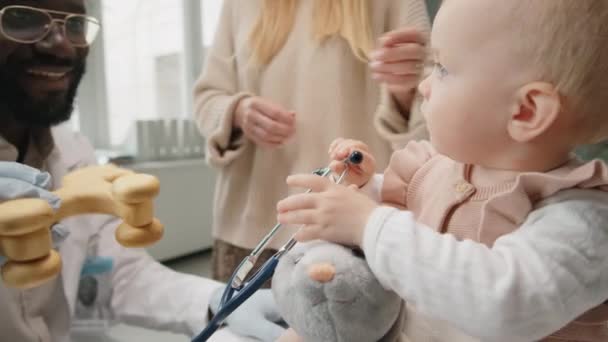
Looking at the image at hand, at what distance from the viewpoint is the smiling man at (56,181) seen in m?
0.58

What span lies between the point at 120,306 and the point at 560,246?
76cm

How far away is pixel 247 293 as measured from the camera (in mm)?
425

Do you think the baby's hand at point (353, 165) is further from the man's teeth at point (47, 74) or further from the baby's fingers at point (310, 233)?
the man's teeth at point (47, 74)

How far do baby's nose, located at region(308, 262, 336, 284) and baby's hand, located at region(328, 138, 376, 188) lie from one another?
12cm

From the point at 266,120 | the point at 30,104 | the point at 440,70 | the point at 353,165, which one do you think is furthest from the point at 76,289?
the point at 440,70

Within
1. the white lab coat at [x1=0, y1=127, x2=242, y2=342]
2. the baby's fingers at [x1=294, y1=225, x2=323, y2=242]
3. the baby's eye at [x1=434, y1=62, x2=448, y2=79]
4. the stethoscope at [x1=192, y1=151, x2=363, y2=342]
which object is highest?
the baby's eye at [x1=434, y1=62, x2=448, y2=79]

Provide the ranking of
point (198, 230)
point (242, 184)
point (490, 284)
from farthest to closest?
1. point (198, 230)
2. point (242, 184)
3. point (490, 284)

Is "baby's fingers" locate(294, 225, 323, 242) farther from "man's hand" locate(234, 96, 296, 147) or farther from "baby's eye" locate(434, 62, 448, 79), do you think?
"man's hand" locate(234, 96, 296, 147)

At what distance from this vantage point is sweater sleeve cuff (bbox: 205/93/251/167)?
2.60ft

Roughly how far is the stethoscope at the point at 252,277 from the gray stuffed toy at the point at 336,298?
0.03m

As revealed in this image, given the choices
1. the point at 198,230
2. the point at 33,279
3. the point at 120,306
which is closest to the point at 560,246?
the point at 33,279

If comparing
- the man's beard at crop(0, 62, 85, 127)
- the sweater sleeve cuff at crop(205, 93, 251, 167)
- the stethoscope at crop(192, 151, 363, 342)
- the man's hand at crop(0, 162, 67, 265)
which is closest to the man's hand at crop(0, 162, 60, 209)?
the man's hand at crop(0, 162, 67, 265)

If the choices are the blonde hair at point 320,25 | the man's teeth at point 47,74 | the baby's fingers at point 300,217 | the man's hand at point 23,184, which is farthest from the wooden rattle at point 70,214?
the blonde hair at point 320,25

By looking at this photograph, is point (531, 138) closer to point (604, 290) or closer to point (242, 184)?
point (604, 290)
